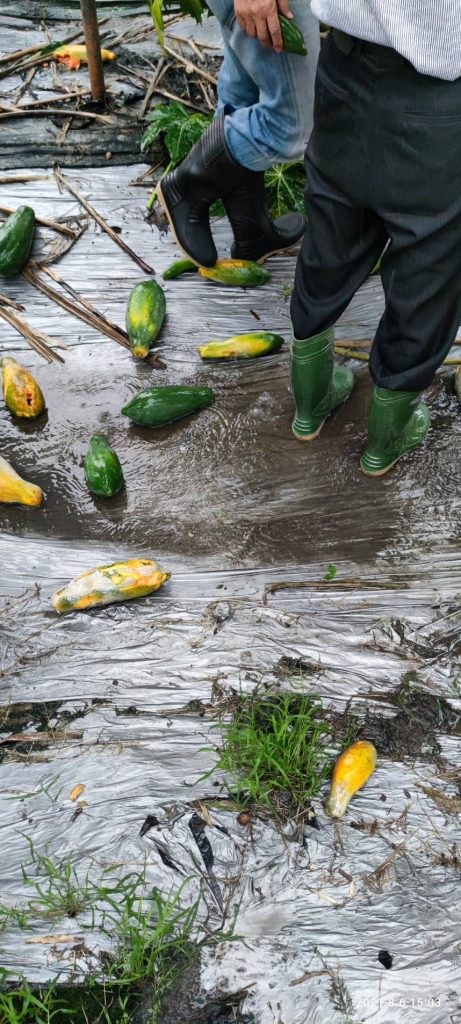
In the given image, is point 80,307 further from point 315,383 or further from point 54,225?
point 315,383

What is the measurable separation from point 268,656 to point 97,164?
263cm

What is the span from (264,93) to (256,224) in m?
0.56

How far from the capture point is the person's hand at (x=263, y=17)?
2123mm

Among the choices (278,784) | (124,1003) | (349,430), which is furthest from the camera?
(349,430)

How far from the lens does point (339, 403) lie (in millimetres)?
2789

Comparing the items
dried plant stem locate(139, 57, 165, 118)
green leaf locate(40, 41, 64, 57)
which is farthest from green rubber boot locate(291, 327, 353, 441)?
green leaf locate(40, 41, 64, 57)

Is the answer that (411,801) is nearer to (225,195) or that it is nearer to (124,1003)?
(124,1003)

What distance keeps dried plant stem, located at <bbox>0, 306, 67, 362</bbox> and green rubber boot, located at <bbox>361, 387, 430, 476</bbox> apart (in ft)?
4.12

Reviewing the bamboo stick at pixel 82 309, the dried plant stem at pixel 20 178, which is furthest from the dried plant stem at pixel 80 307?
the dried plant stem at pixel 20 178

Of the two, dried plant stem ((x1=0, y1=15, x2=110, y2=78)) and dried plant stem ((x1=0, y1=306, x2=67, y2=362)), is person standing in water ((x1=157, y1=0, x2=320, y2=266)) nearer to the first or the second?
dried plant stem ((x1=0, y1=306, x2=67, y2=362))

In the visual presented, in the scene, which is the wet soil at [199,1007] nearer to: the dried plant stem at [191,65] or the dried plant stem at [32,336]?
the dried plant stem at [32,336]

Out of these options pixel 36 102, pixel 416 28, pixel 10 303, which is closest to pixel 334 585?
pixel 416 28

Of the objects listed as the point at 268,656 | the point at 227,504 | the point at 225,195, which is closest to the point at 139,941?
the point at 268,656

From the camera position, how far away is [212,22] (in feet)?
13.8
